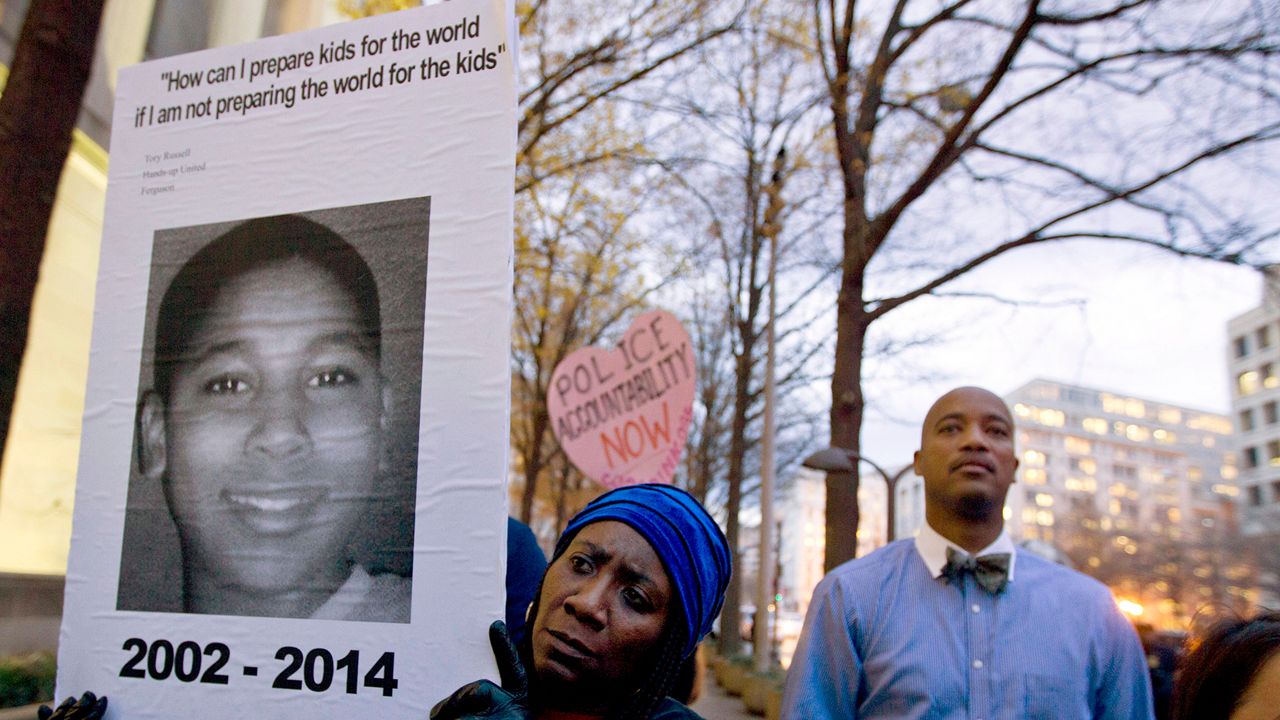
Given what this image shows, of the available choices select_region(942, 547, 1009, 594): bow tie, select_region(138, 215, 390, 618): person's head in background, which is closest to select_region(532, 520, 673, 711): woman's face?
select_region(138, 215, 390, 618): person's head in background

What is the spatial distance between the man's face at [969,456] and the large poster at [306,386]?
1.45 m

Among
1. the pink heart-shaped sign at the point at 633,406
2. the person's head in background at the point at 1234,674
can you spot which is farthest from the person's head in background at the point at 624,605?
the pink heart-shaped sign at the point at 633,406

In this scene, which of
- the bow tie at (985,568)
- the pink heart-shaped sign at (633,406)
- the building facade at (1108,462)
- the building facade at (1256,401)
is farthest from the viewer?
the building facade at (1108,462)

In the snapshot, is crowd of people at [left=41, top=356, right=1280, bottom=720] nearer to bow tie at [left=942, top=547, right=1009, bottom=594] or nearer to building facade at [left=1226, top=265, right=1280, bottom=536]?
bow tie at [left=942, top=547, right=1009, bottom=594]

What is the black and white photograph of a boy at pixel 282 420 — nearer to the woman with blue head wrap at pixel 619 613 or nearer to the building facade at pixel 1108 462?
the woman with blue head wrap at pixel 619 613

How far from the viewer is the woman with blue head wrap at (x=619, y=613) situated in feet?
5.56

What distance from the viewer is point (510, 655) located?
2.03 meters


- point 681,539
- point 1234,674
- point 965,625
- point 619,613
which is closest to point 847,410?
point 965,625

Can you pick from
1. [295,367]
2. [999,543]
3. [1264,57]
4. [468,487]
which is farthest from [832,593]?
[1264,57]

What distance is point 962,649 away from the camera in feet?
9.36

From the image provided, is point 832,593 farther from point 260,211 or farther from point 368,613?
point 260,211

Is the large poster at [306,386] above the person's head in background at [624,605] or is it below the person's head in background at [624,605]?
above

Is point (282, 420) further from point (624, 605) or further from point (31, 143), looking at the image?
point (31, 143)

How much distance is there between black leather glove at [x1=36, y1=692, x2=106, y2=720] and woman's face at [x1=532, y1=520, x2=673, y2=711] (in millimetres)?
1232
